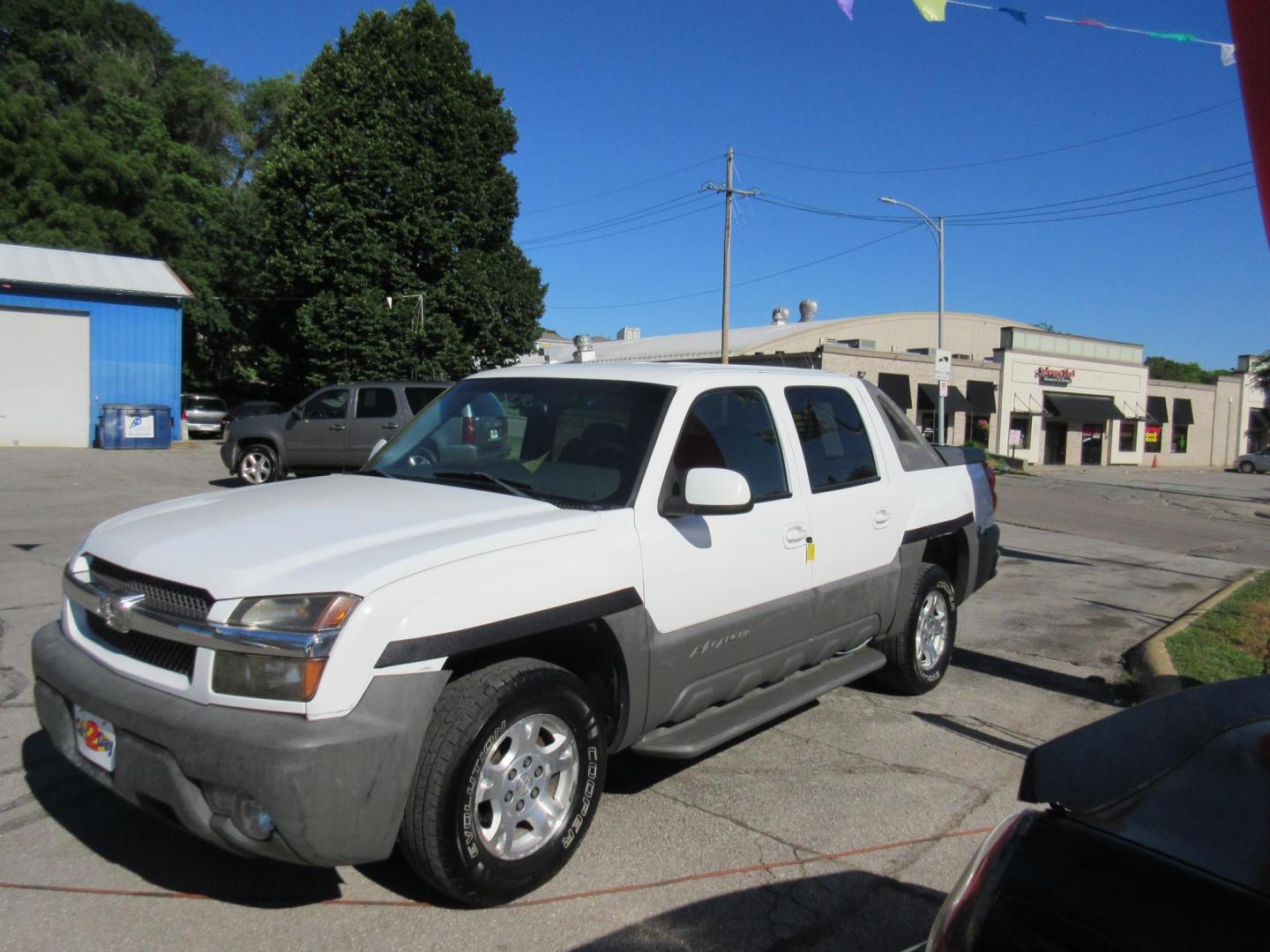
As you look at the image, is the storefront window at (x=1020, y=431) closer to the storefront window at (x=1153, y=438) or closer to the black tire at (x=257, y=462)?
the storefront window at (x=1153, y=438)

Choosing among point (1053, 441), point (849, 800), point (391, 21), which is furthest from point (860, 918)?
point (1053, 441)

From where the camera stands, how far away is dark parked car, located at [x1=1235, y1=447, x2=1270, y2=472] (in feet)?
173

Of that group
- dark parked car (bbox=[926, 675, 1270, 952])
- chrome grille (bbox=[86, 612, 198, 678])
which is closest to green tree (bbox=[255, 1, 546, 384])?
chrome grille (bbox=[86, 612, 198, 678])

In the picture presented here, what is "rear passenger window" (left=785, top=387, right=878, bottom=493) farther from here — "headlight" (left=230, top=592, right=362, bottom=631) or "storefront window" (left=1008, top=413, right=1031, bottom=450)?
"storefront window" (left=1008, top=413, right=1031, bottom=450)

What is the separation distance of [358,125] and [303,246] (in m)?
3.88

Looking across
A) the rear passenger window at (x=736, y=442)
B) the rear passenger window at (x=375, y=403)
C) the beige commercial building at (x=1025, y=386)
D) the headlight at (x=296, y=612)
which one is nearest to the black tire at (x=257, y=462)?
the rear passenger window at (x=375, y=403)

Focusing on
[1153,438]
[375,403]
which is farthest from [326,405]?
[1153,438]

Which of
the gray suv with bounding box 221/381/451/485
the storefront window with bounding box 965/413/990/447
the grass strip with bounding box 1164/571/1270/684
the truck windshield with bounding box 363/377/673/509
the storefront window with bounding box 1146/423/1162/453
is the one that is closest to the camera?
the truck windshield with bounding box 363/377/673/509

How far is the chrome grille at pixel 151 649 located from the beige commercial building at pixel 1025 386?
115 feet

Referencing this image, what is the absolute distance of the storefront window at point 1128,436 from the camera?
56.1 metres

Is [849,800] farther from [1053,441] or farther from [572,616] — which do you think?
[1053,441]

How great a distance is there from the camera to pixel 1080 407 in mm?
51406

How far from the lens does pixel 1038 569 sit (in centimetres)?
1123

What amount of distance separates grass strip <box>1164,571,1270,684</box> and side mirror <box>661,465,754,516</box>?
3.53 metres
